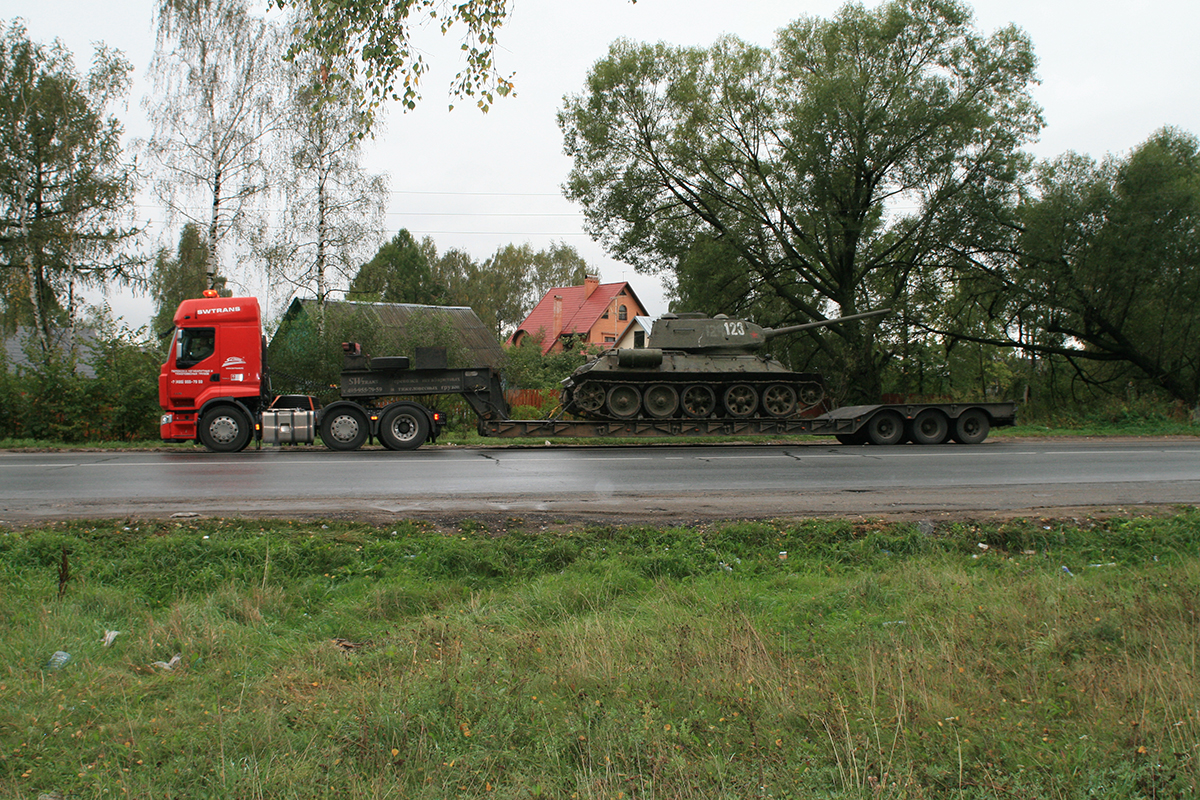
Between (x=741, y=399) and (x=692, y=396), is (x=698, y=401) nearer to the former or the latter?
(x=692, y=396)

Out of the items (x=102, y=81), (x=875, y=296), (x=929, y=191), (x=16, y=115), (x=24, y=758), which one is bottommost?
(x=24, y=758)

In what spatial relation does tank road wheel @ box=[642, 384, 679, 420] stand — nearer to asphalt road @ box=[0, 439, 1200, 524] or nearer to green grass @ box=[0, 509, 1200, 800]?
asphalt road @ box=[0, 439, 1200, 524]

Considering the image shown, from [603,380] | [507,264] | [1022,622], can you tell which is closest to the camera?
[1022,622]

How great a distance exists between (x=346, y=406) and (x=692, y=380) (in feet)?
26.7

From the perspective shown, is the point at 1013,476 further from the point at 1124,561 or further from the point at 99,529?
the point at 99,529

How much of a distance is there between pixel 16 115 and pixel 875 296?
2926 cm

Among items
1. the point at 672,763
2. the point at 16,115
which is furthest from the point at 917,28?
the point at 16,115

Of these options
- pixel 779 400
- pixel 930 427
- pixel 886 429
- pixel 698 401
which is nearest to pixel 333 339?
pixel 698 401

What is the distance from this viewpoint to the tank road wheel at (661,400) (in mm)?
18203

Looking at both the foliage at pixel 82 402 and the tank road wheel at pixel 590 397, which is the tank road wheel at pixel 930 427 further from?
the foliage at pixel 82 402

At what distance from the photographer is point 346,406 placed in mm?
15305

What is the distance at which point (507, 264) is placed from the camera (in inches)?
2518

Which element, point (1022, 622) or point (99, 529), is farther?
point (99, 529)

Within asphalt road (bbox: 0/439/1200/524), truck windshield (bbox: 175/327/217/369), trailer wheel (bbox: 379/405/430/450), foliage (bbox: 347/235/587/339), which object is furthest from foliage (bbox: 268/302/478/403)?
foliage (bbox: 347/235/587/339)
